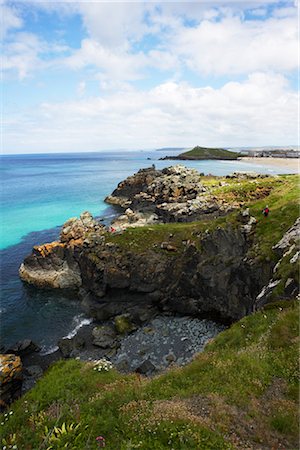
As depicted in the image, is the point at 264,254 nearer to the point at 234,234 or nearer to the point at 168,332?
the point at 234,234

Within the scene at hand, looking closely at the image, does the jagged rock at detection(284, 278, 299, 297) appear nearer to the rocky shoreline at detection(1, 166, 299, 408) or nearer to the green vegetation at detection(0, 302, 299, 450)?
the rocky shoreline at detection(1, 166, 299, 408)

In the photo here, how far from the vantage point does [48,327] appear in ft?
131

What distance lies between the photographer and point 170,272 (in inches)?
1687

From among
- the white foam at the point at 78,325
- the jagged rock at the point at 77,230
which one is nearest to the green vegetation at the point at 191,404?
the white foam at the point at 78,325

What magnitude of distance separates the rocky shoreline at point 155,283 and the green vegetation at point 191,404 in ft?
22.4

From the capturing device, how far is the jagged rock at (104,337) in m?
35.3

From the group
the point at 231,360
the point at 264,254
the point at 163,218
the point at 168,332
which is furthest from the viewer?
the point at 163,218

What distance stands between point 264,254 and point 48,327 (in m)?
28.4

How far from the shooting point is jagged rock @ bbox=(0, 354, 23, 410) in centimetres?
2803

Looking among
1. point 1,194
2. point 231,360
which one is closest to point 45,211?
point 1,194

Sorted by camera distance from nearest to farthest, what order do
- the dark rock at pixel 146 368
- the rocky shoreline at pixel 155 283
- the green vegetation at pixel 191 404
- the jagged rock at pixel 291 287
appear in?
the green vegetation at pixel 191 404
the jagged rock at pixel 291 287
the dark rock at pixel 146 368
the rocky shoreline at pixel 155 283

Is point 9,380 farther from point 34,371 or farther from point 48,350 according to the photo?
point 48,350

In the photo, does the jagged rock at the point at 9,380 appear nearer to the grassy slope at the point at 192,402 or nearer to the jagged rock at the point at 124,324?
the grassy slope at the point at 192,402

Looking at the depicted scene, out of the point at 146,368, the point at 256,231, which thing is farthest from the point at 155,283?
the point at 256,231
